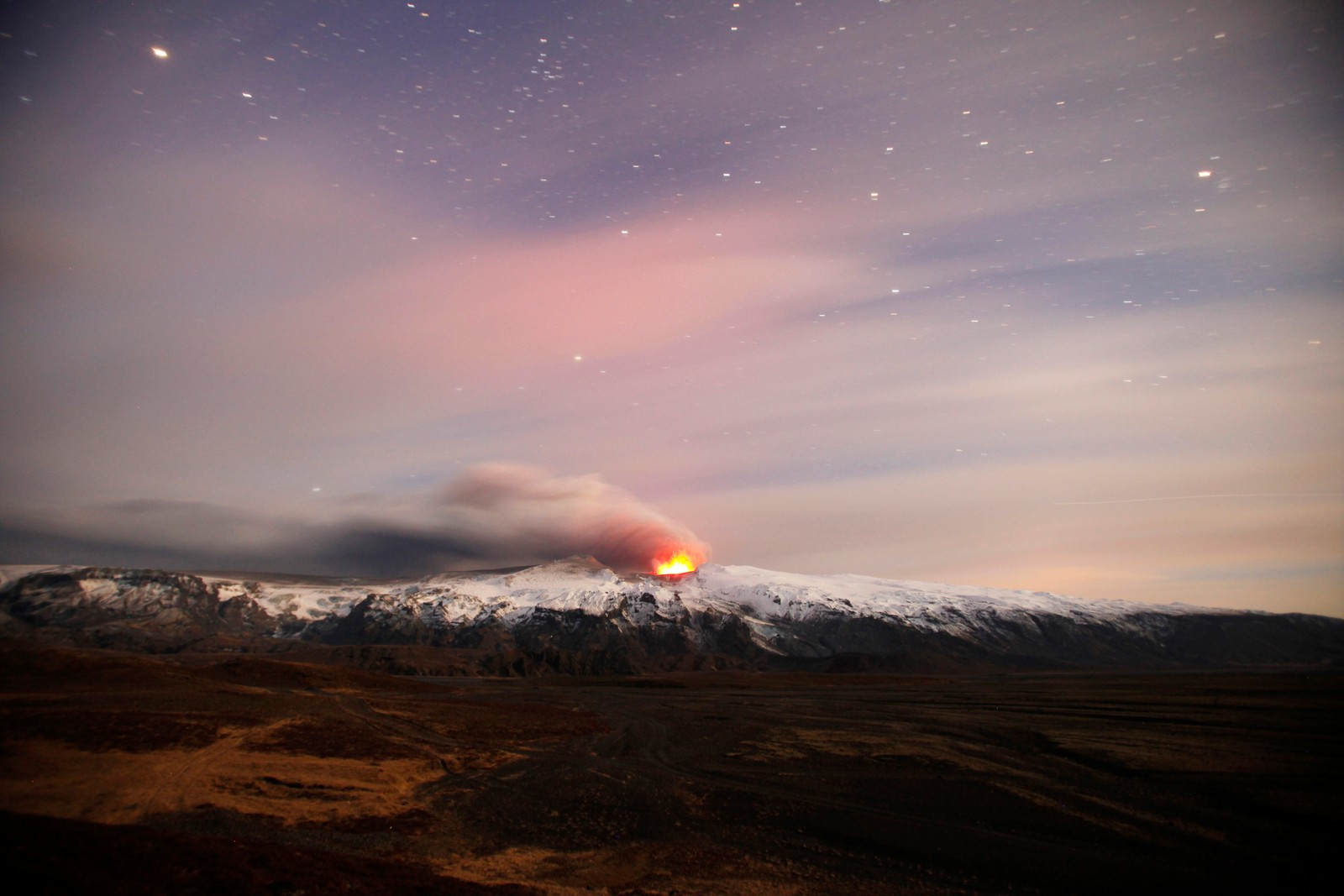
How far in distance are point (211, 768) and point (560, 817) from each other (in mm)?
16594

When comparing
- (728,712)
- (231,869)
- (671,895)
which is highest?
(231,869)

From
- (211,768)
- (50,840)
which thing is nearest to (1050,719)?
(211,768)

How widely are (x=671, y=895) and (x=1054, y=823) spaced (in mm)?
16112

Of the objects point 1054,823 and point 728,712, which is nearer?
point 1054,823

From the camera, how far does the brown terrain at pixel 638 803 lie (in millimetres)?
17703

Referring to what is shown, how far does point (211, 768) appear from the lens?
2820cm

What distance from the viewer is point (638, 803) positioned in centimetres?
2775

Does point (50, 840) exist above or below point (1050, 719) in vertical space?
above

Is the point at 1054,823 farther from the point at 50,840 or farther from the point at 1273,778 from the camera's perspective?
the point at 50,840

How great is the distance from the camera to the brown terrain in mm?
17703

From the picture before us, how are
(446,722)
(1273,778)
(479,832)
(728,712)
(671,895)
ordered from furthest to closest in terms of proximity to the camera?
1. (728,712)
2. (446,722)
3. (1273,778)
4. (479,832)
5. (671,895)

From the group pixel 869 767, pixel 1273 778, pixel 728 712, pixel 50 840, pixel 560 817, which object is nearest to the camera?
pixel 50 840

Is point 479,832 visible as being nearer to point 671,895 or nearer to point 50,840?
point 671,895

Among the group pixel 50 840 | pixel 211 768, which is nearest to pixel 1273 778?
pixel 50 840
